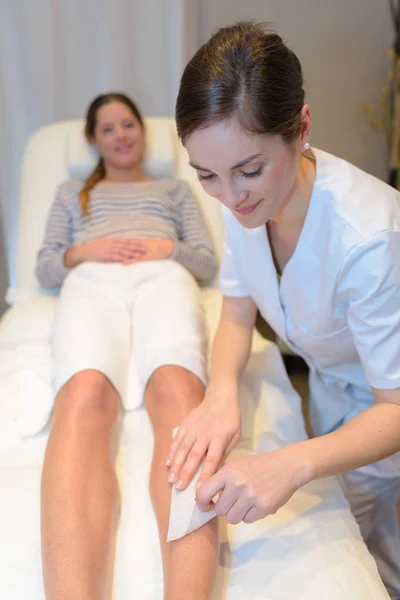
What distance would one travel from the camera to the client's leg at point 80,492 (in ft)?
2.69

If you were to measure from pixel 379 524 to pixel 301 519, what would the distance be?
42cm

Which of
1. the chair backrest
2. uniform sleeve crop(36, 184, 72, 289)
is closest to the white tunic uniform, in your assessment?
uniform sleeve crop(36, 184, 72, 289)

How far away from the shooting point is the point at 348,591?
0.82 metres

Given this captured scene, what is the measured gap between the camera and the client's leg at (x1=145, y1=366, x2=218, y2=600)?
0.81 m

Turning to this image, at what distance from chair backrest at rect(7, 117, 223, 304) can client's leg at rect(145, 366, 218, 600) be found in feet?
2.53

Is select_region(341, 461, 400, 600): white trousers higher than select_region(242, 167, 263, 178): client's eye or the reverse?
the reverse

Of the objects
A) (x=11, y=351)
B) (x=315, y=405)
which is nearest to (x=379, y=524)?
(x=315, y=405)

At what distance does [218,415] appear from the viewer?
994 mm

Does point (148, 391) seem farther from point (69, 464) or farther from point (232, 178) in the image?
point (232, 178)

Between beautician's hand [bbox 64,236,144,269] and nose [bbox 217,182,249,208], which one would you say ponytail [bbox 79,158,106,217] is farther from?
nose [bbox 217,182,249,208]

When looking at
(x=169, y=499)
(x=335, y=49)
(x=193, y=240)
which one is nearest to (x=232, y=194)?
(x=169, y=499)

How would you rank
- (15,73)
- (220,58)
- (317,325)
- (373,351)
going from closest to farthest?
(220,58)
(373,351)
(317,325)
(15,73)

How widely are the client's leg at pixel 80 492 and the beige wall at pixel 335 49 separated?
5.30 feet

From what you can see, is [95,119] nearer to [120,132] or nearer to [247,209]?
[120,132]
